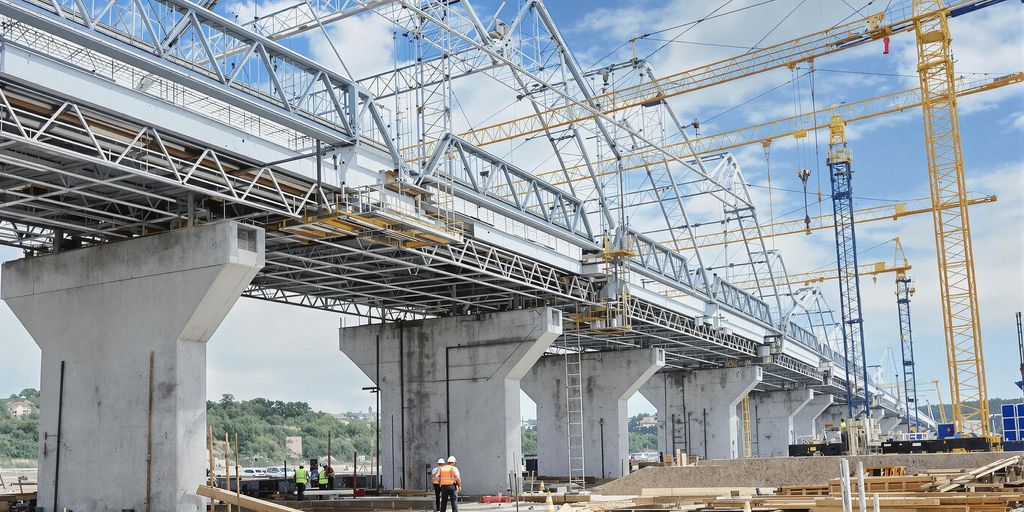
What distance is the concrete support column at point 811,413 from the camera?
114m

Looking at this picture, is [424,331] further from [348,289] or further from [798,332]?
[798,332]

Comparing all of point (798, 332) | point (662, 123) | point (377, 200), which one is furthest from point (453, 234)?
point (798, 332)

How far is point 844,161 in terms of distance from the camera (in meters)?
74.2

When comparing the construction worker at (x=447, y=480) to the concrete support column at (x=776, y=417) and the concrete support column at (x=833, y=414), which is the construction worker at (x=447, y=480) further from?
the concrete support column at (x=833, y=414)

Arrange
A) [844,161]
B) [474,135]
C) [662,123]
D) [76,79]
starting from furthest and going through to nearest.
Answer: [844,161], [474,135], [662,123], [76,79]

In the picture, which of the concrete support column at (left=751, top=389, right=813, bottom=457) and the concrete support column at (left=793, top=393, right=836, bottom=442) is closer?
the concrete support column at (left=751, top=389, right=813, bottom=457)

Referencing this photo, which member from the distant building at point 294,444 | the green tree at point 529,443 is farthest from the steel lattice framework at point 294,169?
the green tree at point 529,443

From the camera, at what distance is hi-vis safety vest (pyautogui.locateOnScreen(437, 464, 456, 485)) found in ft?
88.8

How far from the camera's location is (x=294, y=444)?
Result: 133500 mm

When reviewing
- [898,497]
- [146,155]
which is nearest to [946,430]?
[898,497]

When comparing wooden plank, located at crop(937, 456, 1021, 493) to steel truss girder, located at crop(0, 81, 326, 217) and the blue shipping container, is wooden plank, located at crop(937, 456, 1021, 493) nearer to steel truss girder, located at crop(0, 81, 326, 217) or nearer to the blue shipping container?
steel truss girder, located at crop(0, 81, 326, 217)

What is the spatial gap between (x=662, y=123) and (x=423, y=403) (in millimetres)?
23511

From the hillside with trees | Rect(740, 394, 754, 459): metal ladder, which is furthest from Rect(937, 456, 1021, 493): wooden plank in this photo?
the hillside with trees

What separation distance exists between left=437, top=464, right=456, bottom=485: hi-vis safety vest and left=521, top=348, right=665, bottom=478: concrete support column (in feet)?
110
